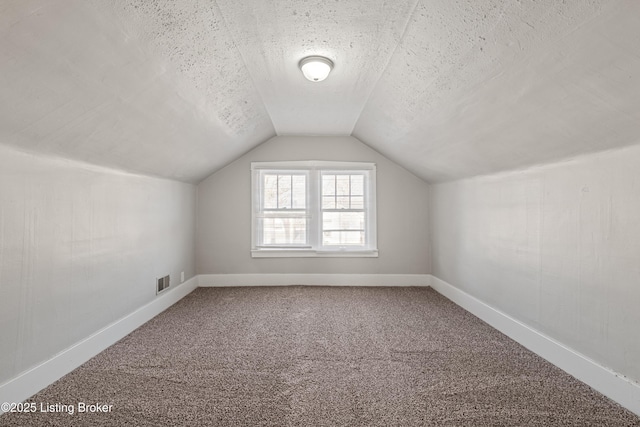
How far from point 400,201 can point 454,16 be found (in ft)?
11.5

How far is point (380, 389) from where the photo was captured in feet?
7.08

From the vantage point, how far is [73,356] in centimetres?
243

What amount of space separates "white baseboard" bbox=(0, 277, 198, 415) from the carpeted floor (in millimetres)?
69

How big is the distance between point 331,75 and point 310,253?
9.54ft

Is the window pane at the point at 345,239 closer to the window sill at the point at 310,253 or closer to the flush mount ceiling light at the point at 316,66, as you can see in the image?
the window sill at the point at 310,253

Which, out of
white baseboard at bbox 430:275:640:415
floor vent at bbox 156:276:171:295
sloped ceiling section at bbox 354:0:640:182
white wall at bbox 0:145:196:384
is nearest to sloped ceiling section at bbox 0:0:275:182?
white wall at bbox 0:145:196:384

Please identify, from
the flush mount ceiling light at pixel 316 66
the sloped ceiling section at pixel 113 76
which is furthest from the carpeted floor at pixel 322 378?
the flush mount ceiling light at pixel 316 66

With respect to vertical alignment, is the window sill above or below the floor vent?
above

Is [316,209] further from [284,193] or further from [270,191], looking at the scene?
[270,191]

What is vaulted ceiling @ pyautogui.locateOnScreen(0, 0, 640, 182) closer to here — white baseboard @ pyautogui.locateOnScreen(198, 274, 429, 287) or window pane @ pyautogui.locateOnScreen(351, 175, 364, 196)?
window pane @ pyautogui.locateOnScreen(351, 175, 364, 196)

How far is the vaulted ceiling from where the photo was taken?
1.50 m

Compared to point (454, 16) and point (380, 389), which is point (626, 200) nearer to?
point (454, 16)

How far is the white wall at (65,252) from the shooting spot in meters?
1.98

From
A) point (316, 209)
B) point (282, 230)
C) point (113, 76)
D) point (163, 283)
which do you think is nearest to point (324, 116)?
point (316, 209)
